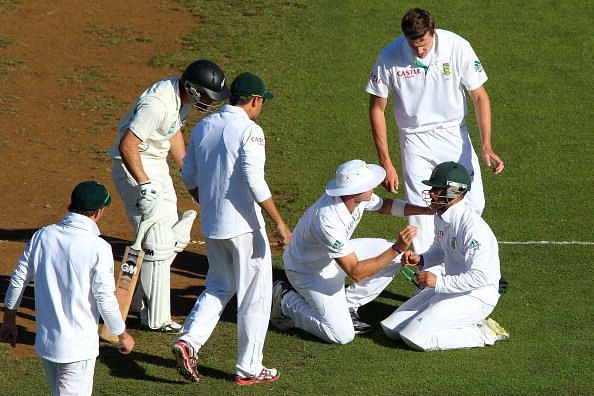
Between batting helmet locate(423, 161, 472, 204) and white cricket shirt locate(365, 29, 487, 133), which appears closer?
batting helmet locate(423, 161, 472, 204)

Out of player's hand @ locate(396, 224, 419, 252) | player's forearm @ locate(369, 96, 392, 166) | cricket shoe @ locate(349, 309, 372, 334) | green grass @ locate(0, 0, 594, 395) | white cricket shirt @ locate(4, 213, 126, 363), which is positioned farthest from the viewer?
player's forearm @ locate(369, 96, 392, 166)

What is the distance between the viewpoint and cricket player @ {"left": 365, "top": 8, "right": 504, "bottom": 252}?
960 cm

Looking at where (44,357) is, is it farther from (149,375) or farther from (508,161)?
(508,161)

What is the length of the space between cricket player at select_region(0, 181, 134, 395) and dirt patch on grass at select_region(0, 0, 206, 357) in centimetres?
232

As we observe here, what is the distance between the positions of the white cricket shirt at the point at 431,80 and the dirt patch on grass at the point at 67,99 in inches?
98.2

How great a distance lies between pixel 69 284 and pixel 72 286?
0.07 feet

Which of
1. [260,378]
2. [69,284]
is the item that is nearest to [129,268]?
[260,378]

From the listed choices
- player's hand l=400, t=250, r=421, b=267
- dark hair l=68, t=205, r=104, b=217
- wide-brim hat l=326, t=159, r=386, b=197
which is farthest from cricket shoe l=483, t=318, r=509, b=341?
dark hair l=68, t=205, r=104, b=217

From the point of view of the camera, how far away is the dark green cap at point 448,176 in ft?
28.8

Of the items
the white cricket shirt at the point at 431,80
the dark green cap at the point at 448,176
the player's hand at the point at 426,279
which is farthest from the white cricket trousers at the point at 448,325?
the white cricket shirt at the point at 431,80

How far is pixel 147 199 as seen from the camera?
9039mm

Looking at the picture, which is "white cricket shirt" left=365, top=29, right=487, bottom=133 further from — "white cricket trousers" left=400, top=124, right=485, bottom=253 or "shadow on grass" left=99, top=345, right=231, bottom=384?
"shadow on grass" left=99, top=345, right=231, bottom=384

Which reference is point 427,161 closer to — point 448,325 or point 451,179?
point 451,179

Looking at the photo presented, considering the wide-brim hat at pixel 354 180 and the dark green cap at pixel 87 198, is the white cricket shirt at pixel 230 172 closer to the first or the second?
the wide-brim hat at pixel 354 180
